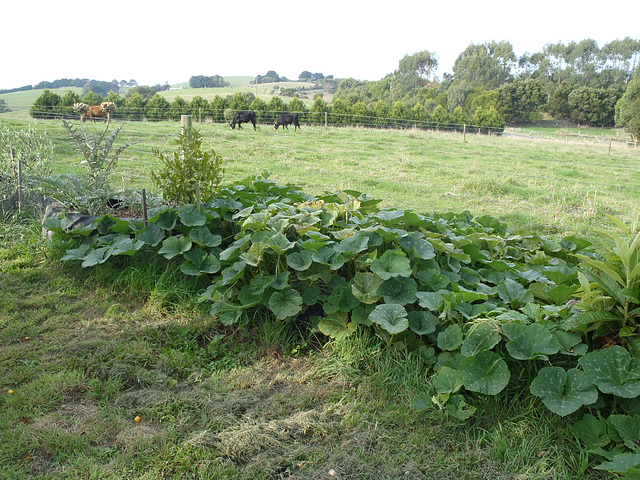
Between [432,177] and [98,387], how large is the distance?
783 cm

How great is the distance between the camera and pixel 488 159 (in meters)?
12.3

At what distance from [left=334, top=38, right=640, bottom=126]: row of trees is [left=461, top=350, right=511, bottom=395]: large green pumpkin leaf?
4045 cm

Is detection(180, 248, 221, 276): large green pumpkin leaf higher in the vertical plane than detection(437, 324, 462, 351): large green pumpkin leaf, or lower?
higher

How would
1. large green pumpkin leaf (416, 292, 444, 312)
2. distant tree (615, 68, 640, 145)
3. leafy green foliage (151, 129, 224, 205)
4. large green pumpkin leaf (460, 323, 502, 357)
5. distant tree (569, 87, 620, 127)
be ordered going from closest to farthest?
large green pumpkin leaf (460, 323, 502, 357), large green pumpkin leaf (416, 292, 444, 312), leafy green foliage (151, 129, 224, 205), distant tree (615, 68, 640, 145), distant tree (569, 87, 620, 127)

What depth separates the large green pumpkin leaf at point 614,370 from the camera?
1.80m

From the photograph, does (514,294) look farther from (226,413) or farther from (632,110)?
(632,110)

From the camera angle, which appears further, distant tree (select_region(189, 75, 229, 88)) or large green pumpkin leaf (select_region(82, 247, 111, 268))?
distant tree (select_region(189, 75, 229, 88))

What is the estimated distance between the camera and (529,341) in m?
2.03

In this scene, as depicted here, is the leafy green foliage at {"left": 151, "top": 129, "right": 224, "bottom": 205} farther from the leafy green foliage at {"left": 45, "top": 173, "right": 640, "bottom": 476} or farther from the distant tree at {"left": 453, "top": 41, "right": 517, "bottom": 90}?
the distant tree at {"left": 453, "top": 41, "right": 517, "bottom": 90}

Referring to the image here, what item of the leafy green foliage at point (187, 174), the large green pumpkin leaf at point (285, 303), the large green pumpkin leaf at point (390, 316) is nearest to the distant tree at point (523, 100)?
the leafy green foliage at point (187, 174)

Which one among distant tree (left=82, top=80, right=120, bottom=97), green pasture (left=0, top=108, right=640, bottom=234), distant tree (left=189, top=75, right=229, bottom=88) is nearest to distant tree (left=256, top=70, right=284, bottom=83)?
distant tree (left=189, top=75, right=229, bottom=88)

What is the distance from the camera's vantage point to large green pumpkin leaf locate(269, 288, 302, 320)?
262cm

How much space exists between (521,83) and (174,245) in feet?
187

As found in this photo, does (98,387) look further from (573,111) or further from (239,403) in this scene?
(573,111)
